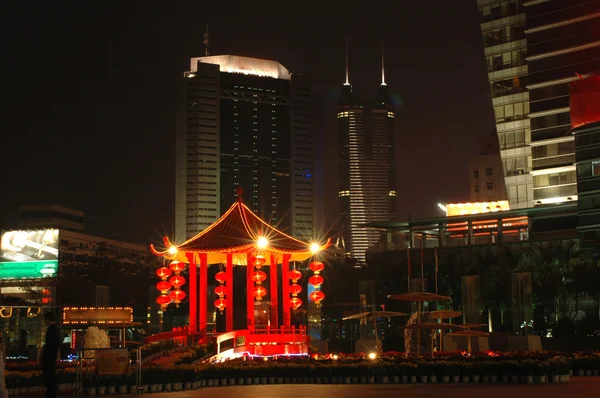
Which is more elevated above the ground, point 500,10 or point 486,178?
point 500,10

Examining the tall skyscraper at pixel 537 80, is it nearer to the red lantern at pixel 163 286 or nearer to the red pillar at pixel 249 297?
the red pillar at pixel 249 297

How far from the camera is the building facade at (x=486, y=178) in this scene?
12175 centimetres

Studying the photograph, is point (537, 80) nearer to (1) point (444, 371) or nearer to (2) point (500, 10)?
(2) point (500, 10)

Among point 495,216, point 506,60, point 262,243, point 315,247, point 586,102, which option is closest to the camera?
point 262,243

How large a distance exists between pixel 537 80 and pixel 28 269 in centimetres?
Result: 5198

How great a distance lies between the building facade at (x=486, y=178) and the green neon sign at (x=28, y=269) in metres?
61.9

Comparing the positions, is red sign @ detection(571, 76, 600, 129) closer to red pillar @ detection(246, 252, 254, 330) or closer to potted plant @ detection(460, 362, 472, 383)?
red pillar @ detection(246, 252, 254, 330)

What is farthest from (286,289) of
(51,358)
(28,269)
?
(28,269)

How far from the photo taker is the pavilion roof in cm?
3400

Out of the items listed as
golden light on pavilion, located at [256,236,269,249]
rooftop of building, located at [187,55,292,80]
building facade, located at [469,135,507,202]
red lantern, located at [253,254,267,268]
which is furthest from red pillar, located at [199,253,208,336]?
rooftop of building, located at [187,55,292,80]

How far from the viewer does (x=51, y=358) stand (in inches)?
685

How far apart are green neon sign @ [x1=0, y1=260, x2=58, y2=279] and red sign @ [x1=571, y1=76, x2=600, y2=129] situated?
5044cm

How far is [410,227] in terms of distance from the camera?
7606 centimetres

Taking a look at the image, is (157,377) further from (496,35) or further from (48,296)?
(496,35)
